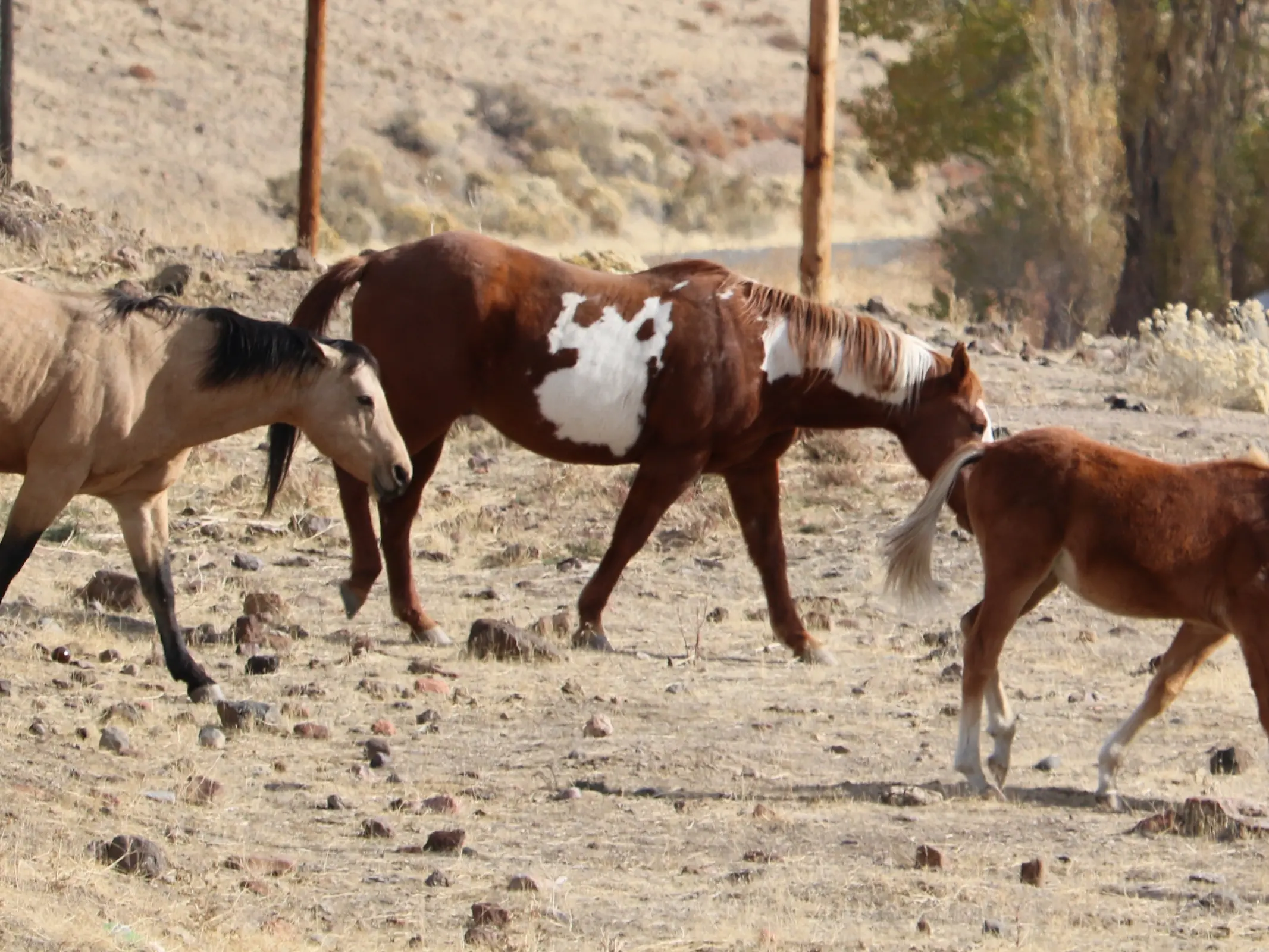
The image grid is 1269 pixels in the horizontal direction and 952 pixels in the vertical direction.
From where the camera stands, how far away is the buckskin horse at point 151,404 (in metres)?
7.46

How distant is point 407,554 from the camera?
9.91m

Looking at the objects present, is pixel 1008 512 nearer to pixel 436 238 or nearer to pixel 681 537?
pixel 436 238

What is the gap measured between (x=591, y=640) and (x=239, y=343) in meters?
2.66

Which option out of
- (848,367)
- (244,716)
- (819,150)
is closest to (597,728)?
(244,716)

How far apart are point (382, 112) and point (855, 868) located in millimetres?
45970

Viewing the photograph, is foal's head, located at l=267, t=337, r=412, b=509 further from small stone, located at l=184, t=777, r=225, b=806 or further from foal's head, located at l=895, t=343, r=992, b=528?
foal's head, located at l=895, t=343, r=992, b=528

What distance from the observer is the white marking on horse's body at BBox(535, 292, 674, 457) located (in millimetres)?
9641

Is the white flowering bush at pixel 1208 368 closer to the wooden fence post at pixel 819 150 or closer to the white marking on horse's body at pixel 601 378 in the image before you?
the wooden fence post at pixel 819 150

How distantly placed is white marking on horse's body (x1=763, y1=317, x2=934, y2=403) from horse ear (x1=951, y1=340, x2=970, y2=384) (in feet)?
0.50

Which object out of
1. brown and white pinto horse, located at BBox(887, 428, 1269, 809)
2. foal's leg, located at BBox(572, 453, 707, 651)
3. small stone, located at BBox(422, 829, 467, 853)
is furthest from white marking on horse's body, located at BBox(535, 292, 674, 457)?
small stone, located at BBox(422, 829, 467, 853)

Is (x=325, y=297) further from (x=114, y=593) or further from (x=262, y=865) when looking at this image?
(x=262, y=865)

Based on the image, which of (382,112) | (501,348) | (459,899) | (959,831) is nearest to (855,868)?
(959,831)

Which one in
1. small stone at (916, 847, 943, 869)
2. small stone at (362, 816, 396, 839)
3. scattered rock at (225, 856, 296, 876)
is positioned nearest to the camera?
scattered rock at (225, 856, 296, 876)

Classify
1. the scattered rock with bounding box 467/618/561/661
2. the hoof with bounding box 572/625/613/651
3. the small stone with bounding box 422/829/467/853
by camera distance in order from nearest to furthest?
1. the small stone with bounding box 422/829/467/853
2. the scattered rock with bounding box 467/618/561/661
3. the hoof with bounding box 572/625/613/651
